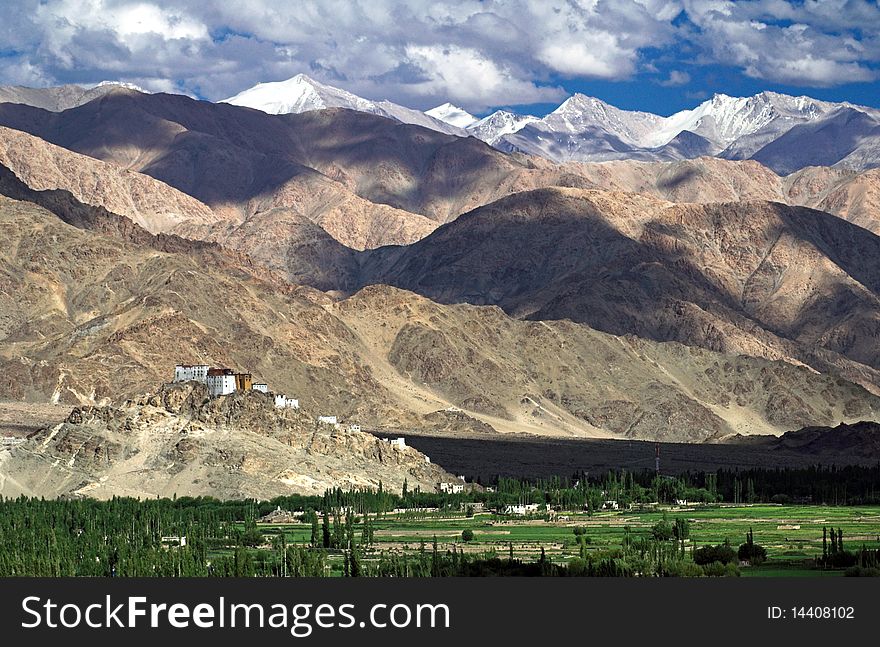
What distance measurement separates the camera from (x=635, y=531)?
149625 millimetres

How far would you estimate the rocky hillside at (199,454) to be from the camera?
174875 millimetres

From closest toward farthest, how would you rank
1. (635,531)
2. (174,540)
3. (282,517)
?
(174,540)
(635,531)
(282,517)

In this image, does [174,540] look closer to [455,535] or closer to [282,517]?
[282,517]

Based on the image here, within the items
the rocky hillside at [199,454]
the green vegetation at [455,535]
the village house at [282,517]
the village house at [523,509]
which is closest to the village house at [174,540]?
the green vegetation at [455,535]

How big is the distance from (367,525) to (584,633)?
212 feet

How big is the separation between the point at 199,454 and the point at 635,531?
174 ft

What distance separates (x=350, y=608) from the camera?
81375mm

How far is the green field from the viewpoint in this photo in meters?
128

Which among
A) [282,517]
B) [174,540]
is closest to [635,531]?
[282,517]

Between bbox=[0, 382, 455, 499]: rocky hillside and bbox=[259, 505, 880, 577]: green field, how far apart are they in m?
18.7

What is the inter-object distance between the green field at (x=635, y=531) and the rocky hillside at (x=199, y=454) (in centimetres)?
1873

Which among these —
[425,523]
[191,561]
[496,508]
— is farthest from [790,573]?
[496,508]

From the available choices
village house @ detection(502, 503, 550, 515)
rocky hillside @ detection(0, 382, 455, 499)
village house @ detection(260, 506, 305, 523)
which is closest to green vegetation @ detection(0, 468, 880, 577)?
village house @ detection(260, 506, 305, 523)

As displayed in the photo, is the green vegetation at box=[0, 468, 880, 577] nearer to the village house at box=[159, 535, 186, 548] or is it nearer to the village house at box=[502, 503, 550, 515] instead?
the village house at box=[159, 535, 186, 548]
